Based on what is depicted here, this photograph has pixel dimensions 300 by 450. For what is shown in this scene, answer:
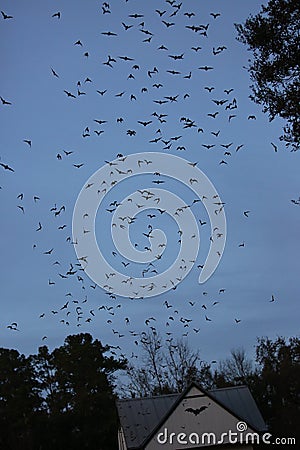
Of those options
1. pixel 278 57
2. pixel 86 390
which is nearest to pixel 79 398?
pixel 86 390

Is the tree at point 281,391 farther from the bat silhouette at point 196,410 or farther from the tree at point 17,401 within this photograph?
the tree at point 17,401

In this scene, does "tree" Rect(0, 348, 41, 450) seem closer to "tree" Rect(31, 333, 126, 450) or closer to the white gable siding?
"tree" Rect(31, 333, 126, 450)

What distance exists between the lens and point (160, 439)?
2723 centimetres

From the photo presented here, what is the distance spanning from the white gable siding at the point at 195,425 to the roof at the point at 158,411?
10.4 inches

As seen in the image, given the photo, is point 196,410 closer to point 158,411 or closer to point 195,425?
point 195,425

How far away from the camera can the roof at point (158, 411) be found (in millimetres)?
27891

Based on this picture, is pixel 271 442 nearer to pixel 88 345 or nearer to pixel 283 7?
pixel 88 345

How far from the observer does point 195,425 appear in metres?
27.6

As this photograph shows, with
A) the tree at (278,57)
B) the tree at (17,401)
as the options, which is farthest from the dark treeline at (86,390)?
the tree at (278,57)

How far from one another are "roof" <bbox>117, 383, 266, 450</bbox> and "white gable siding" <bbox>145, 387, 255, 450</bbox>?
0.26 m

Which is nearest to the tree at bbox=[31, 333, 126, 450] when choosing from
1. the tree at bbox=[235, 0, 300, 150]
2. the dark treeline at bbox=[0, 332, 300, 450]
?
the dark treeline at bbox=[0, 332, 300, 450]

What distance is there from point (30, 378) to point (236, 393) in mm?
19804

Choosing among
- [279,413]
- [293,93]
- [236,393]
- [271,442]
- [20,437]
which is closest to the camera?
[293,93]

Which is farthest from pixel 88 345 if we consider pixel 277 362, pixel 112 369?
pixel 277 362
